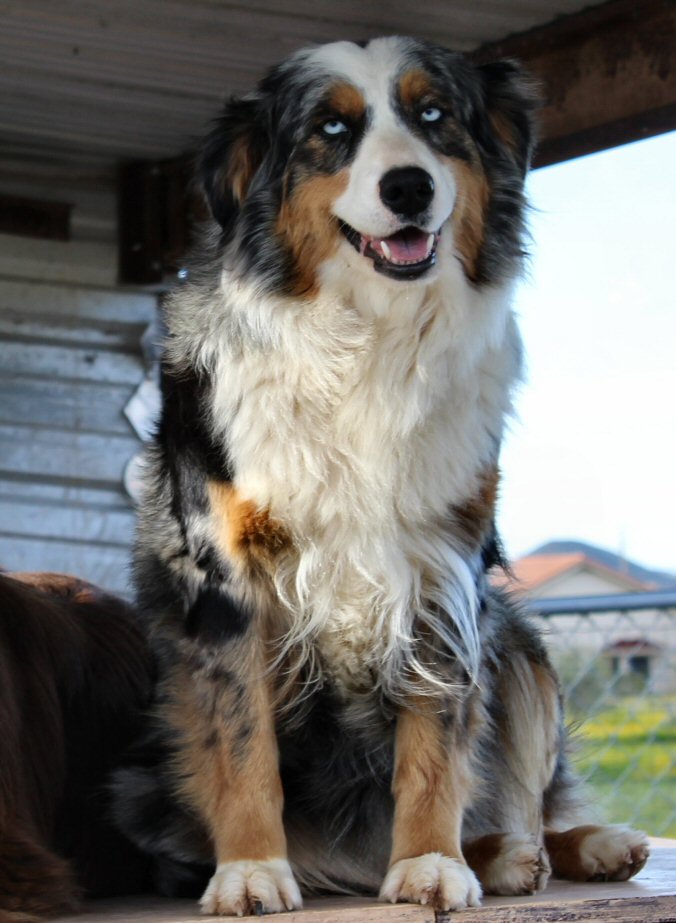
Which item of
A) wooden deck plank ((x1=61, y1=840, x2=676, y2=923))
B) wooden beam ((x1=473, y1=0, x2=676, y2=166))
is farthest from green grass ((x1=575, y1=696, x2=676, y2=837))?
wooden deck plank ((x1=61, y1=840, x2=676, y2=923))

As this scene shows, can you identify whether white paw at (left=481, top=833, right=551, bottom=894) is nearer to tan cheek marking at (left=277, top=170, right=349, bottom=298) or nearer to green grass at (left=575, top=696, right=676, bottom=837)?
tan cheek marking at (left=277, top=170, right=349, bottom=298)

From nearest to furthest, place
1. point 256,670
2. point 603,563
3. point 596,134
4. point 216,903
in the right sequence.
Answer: point 216,903, point 256,670, point 596,134, point 603,563

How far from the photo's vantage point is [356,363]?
2.73 m

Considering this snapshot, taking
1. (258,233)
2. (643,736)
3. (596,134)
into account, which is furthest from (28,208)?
(643,736)

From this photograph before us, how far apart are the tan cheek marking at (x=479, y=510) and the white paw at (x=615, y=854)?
2.15 ft

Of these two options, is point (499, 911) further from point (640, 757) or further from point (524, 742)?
point (640, 757)

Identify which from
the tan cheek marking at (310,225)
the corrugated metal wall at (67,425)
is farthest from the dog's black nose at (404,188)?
the corrugated metal wall at (67,425)

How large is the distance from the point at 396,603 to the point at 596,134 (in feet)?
7.54

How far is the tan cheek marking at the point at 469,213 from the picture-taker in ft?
9.16

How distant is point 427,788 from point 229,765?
14.4 inches

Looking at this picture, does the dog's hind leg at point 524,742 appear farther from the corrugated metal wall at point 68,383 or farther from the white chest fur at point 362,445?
the corrugated metal wall at point 68,383

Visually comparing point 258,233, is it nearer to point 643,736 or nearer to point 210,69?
point 210,69

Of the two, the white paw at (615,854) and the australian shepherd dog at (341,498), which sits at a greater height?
the australian shepherd dog at (341,498)

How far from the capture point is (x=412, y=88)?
8.99 feet
